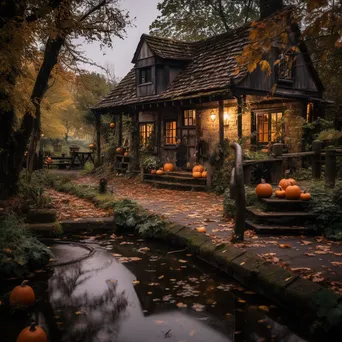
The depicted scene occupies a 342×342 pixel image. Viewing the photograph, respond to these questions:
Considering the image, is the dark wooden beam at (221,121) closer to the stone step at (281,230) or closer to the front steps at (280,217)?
the front steps at (280,217)

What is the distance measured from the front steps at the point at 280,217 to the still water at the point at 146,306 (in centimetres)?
156

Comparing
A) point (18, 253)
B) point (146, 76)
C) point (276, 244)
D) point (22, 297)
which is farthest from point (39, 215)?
point (146, 76)

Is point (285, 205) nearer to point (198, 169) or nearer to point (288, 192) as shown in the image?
point (288, 192)

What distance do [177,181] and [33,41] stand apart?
29.5 feet

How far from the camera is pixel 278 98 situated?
1644 cm

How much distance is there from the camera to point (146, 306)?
178 inches

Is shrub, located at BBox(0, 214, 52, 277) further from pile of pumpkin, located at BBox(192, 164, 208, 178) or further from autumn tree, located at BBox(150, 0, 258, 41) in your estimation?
autumn tree, located at BBox(150, 0, 258, 41)

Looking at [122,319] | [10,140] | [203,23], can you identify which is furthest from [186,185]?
[203,23]

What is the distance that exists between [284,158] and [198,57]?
36.3 feet

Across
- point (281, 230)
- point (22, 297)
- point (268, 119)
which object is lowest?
point (22, 297)

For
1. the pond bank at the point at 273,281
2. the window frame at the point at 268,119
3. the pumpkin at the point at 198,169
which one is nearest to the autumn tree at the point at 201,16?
the window frame at the point at 268,119

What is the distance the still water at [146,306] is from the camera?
3826mm

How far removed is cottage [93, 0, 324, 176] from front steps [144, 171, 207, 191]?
1328mm

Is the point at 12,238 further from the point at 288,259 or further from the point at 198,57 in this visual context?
the point at 198,57
